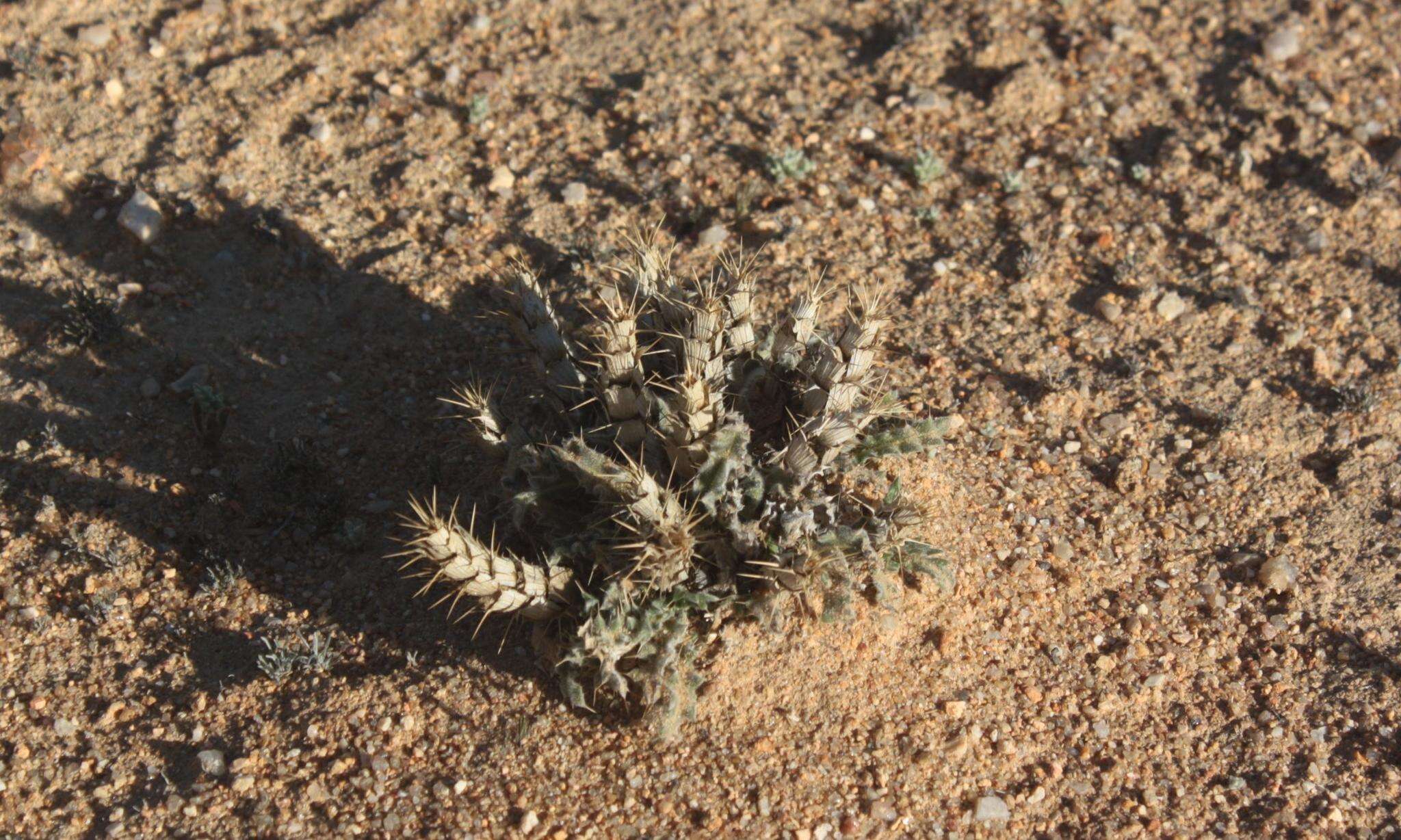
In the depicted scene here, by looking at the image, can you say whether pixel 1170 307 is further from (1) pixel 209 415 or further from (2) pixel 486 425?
(1) pixel 209 415

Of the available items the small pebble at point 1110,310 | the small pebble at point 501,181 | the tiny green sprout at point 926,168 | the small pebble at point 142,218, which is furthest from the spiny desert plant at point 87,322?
the small pebble at point 1110,310

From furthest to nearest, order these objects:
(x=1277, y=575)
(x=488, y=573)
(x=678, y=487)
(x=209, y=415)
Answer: (x=209, y=415), (x=1277, y=575), (x=678, y=487), (x=488, y=573)

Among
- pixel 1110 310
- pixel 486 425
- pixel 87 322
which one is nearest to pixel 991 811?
pixel 486 425

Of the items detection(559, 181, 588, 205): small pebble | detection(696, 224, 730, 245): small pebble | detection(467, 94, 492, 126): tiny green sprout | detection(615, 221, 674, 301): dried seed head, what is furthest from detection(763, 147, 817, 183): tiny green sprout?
detection(615, 221, 674, 301): dried seed head

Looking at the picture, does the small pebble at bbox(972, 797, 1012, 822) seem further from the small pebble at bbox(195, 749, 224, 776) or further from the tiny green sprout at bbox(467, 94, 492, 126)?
the tiny green sprout at bbox(467, 94, 492, 126)

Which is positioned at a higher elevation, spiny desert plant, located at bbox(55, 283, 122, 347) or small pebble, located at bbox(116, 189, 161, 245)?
small pebble, located at bbox(116, 189, 161, 245)

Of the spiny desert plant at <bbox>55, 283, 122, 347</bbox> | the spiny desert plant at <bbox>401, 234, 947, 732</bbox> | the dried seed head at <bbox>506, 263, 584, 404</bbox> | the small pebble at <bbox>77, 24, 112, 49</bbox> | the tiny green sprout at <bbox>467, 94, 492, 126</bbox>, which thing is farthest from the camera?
the small pebble at <bbox>77, 24, 112, 49</bbox>
